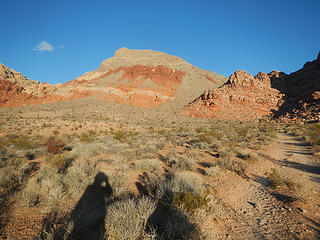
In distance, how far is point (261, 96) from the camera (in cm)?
3247

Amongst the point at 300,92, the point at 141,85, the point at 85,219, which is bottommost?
the point at 85,219

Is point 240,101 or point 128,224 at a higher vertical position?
point 240,101

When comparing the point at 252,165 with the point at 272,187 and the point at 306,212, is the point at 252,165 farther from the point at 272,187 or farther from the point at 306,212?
the point at 306,212

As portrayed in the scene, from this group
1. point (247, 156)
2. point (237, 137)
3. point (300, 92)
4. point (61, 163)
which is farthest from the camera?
point (300, 92)

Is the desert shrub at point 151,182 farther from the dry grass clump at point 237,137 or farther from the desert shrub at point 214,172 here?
the dry grass clump at point 237,137

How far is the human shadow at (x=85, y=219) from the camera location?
2486mm

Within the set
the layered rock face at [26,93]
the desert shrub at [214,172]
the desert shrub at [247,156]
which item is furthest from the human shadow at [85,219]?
the layered rock face at [26,93]

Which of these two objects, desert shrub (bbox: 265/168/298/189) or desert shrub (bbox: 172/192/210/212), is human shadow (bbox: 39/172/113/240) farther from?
desert shrub (bbox: 265/168/298/189)

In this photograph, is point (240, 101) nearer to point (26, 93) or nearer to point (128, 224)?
point (128, 224)

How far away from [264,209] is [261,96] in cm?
3691

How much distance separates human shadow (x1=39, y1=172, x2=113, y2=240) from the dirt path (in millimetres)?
2290

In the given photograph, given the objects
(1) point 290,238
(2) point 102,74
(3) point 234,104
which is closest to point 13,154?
(1) point 290,238

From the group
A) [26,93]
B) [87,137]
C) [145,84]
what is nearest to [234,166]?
[87,137]

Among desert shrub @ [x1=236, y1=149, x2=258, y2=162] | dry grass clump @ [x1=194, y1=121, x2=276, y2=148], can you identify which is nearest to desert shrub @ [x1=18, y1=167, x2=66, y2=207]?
desert shrub @ [x1=236, y1=149, x2=258, y2=162]
